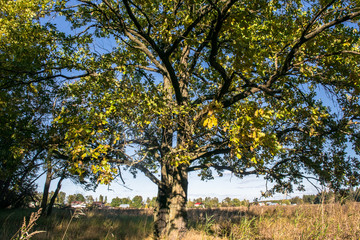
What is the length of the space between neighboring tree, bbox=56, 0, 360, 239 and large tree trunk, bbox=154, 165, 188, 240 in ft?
0.13

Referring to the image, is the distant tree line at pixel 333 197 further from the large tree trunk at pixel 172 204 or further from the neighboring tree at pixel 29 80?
the neighboring tree at pixel 29 80

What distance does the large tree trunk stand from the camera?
7.41 metres

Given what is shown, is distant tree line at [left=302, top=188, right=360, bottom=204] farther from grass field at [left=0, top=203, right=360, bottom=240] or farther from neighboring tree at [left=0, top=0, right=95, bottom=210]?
neighboring tree at [left=0, top=0, right=95, bottom=210]

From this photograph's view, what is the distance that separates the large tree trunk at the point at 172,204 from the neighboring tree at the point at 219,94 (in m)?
0.04

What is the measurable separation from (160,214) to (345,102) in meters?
7.54

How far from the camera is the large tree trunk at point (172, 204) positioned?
7406 mm

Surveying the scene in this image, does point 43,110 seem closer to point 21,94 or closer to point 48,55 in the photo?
point 21,94

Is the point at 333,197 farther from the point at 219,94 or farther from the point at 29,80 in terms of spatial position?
the point at 29,80

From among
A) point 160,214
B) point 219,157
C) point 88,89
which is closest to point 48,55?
point 88,89

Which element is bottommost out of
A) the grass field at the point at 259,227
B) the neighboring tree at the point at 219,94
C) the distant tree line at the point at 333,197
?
the grass field at the point at 259,227

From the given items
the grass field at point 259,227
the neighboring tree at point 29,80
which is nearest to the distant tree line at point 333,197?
the grass field at point 259,227

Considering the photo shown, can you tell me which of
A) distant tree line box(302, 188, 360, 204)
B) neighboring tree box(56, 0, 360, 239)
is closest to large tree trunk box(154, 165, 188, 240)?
neighboring tree box(56, 0, 360, 239)

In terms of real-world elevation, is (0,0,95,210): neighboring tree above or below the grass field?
above

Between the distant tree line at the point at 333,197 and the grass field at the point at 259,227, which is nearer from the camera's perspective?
the grass field at the point at 259,227
